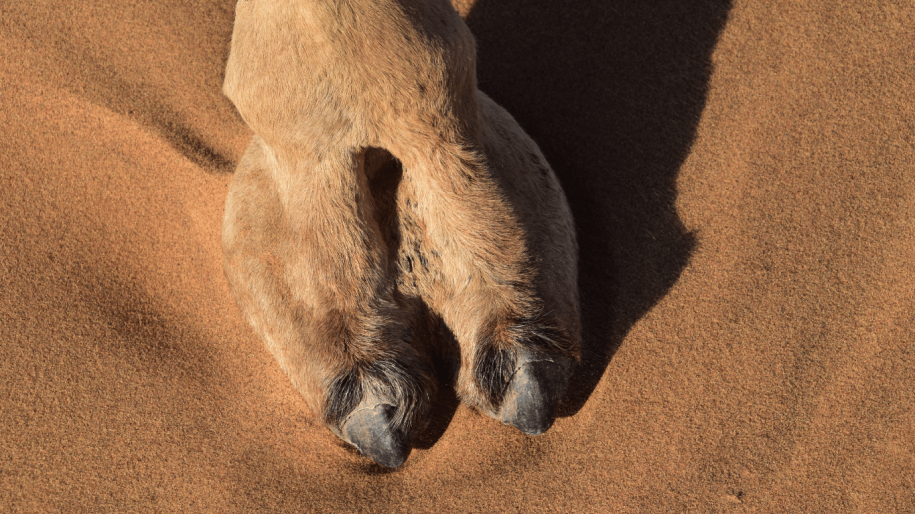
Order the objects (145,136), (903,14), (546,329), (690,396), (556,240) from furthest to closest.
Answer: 1. (145,136)
2. (903,14)
3. (690,396)
4. (556,240)
5. (546,329)

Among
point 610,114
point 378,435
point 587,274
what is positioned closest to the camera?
point 378,435

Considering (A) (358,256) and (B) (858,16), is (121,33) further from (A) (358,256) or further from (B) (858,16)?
(B) (858,16)

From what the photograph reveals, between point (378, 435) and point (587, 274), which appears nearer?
point (378, 435)

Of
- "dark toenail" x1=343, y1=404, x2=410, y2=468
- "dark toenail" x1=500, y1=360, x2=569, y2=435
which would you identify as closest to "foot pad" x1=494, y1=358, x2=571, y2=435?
"dark toenail" x1=500, y1=360, x2=569, y2=435

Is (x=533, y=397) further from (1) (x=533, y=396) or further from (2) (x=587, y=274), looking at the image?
(2) (x=587, y=274)

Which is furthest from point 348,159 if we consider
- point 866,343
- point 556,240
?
point 866,343

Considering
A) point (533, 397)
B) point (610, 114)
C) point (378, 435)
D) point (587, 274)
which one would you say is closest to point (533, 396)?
point (533, 397)

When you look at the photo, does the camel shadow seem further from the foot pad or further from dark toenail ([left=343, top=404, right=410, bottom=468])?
dark toenail ([left=343, top=404, right=410, bottom=468])
